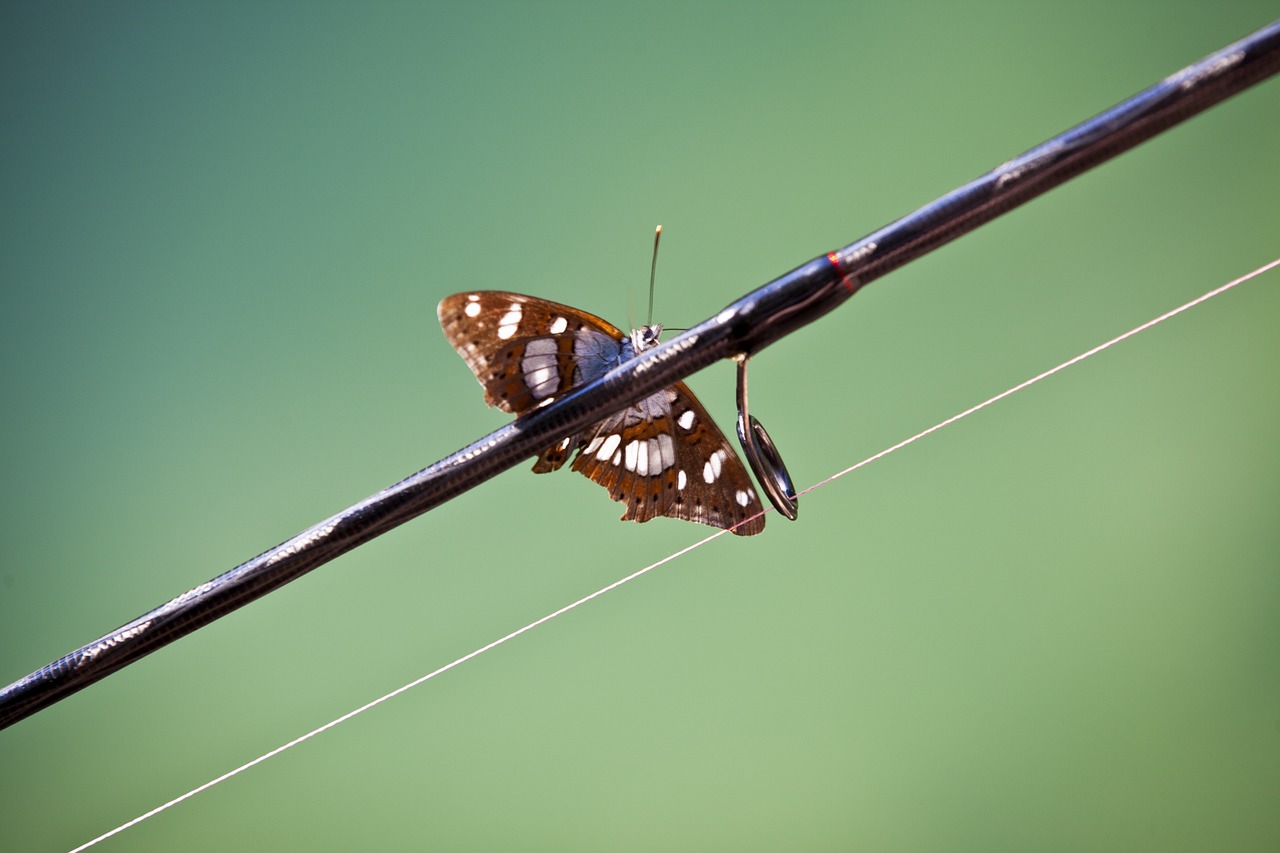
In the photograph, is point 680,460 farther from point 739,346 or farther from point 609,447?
point 739,346

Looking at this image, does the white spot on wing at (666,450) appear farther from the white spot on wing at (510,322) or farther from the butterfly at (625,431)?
the white spot on wing at (510,322)

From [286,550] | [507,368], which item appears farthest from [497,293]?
[286,550]

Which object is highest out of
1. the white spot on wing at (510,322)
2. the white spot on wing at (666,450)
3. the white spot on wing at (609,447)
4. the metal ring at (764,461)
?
the white spot on wing at (510,322)

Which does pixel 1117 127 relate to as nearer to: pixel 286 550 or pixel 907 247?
pixel 907 247

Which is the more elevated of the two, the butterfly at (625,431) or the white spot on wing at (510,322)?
the white spot on wing at (510,322)

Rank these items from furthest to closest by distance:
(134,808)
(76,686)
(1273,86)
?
(134,808) → (1273,86) → (76,686)

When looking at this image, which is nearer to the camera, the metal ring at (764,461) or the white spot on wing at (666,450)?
the metal ring at (764,461)

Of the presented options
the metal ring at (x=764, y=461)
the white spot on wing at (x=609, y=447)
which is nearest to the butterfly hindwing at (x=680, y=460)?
the white spot on wing at (x=609, y=447)

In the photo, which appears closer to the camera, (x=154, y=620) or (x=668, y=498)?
(x=154, y=620)
